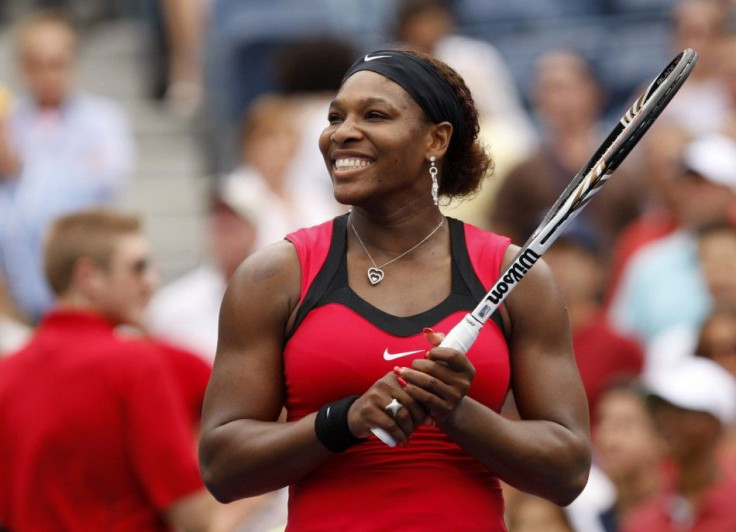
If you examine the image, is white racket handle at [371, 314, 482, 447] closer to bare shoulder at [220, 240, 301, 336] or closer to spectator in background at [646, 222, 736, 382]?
bare shoulder at [220, 240, 301, 336]

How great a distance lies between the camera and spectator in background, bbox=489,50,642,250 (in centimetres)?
828

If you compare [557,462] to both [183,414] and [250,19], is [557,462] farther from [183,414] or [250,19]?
[250,19]

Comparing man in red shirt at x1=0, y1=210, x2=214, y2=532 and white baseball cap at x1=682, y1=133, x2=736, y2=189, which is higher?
white baseball cap at x1=682, y1=133, x2=736, y2=189

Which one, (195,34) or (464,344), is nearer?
(464,344)

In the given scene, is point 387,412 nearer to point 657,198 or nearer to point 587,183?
point 587,183

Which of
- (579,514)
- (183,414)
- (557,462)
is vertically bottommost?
(579,514)

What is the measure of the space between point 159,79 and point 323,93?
2874 millimetres

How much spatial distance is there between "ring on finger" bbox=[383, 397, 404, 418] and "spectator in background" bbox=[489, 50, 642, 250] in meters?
→ 4.70

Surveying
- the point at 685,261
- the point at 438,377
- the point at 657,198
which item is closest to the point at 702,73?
the point at 657,198

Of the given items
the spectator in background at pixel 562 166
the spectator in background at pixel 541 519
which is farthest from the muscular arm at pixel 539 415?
the spectator in background at pixel 562 166

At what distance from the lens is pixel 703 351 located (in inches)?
263

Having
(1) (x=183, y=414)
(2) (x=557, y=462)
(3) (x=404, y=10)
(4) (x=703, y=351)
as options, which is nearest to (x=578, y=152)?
(3) (x=404, y=10)

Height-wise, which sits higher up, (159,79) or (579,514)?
(159,79)

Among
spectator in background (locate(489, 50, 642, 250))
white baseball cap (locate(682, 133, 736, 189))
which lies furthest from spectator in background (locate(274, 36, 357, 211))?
white baseball cap (locate(682, 133, 736, 189))
